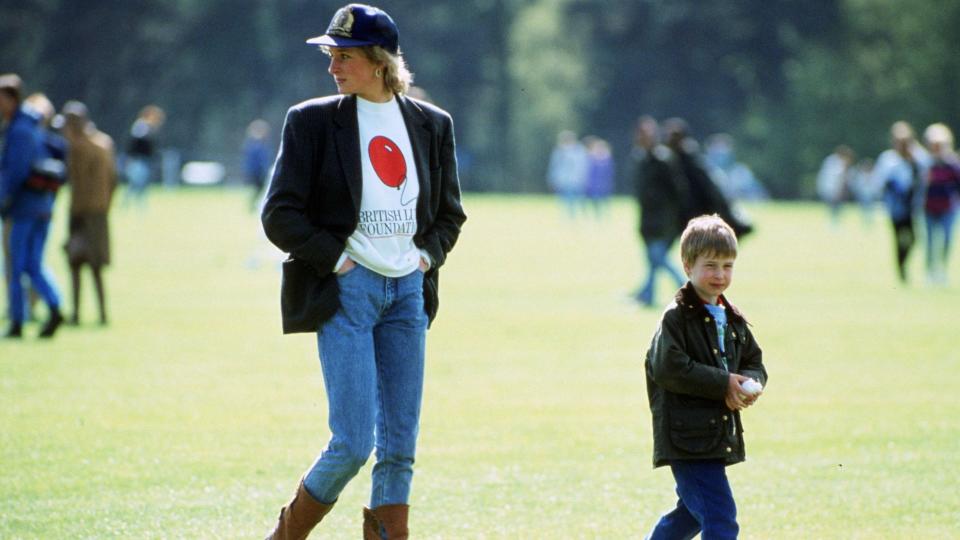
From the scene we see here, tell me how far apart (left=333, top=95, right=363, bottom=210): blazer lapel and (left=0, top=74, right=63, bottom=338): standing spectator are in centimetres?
893

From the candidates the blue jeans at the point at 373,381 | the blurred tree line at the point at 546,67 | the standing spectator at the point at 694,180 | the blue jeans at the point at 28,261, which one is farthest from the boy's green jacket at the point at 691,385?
the blurred tree line at the point at 546,67

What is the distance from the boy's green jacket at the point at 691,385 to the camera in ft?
17.6

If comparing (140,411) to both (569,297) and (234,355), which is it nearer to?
(234,355)

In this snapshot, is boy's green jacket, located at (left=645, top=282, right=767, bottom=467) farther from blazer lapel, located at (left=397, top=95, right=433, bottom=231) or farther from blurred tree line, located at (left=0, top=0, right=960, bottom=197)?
blurred tree line, located at (left=0, top=0, right=960, bottom=197)

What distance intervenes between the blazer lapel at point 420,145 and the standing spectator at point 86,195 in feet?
32.4

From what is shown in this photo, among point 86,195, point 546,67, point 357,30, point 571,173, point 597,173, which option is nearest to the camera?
point 357,30

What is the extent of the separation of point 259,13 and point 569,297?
6157cm

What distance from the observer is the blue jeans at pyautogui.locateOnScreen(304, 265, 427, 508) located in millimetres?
5555

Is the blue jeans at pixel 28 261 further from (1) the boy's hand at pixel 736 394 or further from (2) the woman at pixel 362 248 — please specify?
(1) the boy's hand at pixel 736 394

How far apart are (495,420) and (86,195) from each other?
22.0 feet

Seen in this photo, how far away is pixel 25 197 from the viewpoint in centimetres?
1426

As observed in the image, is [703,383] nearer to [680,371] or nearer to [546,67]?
[680,371]

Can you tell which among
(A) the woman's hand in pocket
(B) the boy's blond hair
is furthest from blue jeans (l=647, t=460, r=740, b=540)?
(A) the woman's hand in pocket

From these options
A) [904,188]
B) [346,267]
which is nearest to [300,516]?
[346,267]
